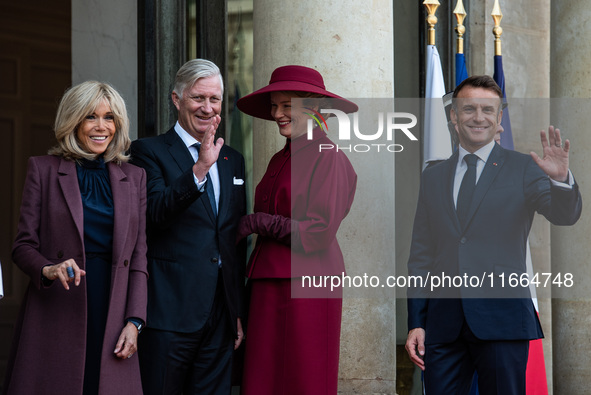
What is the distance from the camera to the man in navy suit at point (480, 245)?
14.2 ft

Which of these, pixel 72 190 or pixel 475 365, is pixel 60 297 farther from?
pixel 475 365

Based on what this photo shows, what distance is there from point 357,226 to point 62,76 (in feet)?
18.4

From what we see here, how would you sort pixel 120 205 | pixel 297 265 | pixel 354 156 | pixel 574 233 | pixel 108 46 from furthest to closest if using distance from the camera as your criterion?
1. pixel 108 46
2. pixel 574 233
3. pixel 354 156
4. pixel 297 265
5. pixel 120 205

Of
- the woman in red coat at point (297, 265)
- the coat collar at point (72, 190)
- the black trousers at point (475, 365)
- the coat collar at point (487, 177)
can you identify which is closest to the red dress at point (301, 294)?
the woman in red coat at point (297, 265)

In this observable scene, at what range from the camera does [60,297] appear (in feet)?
13.7

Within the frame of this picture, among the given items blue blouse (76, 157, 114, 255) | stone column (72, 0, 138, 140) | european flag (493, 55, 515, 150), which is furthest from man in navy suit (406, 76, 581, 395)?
stone column (72, 0, 138, 140)

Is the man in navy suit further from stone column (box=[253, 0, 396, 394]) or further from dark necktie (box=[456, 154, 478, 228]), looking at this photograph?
stone column (box=[253, 0, 396, 394])

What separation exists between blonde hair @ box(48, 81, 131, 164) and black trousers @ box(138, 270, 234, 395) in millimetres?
761

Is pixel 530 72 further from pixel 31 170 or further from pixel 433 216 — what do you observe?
pixel 31 170

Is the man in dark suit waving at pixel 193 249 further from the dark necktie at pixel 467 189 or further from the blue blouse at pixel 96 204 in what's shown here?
the dark necktie at pixel 467 189

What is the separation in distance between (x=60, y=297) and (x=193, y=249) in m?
0.68

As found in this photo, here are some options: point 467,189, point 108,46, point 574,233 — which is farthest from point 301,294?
point 108,46

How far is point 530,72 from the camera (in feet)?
27.6

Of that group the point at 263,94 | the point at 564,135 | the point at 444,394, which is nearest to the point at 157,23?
the point at 263,94
